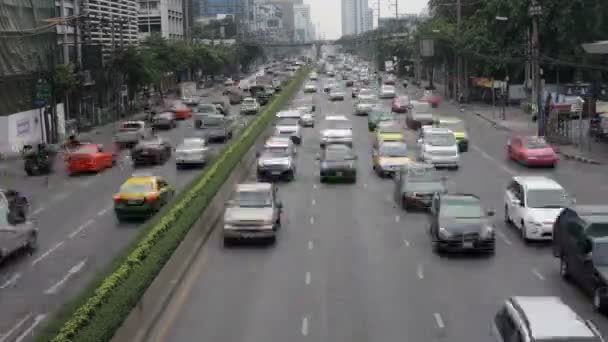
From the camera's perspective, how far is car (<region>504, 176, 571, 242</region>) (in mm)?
25203

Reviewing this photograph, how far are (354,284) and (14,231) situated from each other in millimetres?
9891

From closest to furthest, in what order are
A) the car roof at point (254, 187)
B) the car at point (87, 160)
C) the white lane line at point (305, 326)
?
the white lane line at point (305, 326) < the car roof at point (254, 187) < the car at point (87, 160)

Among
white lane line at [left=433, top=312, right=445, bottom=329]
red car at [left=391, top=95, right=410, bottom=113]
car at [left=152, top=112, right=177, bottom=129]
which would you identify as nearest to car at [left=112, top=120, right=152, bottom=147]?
car at [left=152, top=112, right=177, bottom=129]

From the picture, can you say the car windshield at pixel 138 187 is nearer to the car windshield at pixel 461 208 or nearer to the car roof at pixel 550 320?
Answer: the car windshield at pixel 461 208

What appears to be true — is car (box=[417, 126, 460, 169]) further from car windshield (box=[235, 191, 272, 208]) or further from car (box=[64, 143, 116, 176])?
car windshield (box=[235, 191, 272, 208])

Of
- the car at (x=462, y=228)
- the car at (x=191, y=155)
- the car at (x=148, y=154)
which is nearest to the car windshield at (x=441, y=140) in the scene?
the car at (x=191, y=155)

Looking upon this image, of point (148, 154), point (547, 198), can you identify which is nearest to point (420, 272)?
point (547, 198)

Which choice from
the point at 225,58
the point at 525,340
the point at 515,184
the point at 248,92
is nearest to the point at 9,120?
the point at 515,184

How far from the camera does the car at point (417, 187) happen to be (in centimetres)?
3108

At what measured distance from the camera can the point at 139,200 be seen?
3014 cm

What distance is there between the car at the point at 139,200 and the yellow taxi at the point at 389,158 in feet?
38.9

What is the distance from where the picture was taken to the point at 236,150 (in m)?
42.7

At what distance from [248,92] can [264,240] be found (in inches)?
3337

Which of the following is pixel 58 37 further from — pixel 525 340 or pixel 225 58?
pixel 225 58
